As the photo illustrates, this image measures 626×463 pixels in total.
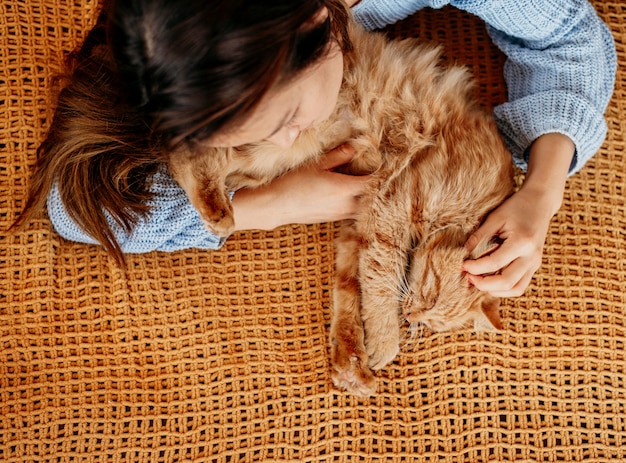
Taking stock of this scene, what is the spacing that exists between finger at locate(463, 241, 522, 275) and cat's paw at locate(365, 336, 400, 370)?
287 mm

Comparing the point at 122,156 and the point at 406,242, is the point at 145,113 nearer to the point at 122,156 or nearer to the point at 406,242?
the point at 122,156

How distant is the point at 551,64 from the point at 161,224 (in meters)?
0.97

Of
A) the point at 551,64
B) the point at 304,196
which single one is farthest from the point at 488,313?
the point at 551,64

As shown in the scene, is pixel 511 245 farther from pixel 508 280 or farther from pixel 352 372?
pixel 352 372

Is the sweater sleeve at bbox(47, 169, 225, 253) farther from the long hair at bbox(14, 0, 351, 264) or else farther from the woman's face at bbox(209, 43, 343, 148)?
the woman's face at bbox(209, 43, 343, 148)

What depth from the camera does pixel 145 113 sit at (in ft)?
2.83

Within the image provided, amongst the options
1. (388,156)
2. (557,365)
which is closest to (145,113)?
(388,156)

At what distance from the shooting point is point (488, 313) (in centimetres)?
118

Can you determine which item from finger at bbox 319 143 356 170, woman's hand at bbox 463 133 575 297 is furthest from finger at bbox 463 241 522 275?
finger at bbox 319 143 356 170

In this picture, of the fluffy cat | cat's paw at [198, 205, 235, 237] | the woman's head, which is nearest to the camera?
the woman's head

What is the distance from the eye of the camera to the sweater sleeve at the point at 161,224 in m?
1.18

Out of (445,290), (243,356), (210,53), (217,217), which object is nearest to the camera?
(210,53)

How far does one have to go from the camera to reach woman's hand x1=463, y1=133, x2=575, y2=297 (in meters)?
1.08

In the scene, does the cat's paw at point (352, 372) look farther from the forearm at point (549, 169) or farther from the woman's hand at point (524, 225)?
the forearm at point (549, 169)
